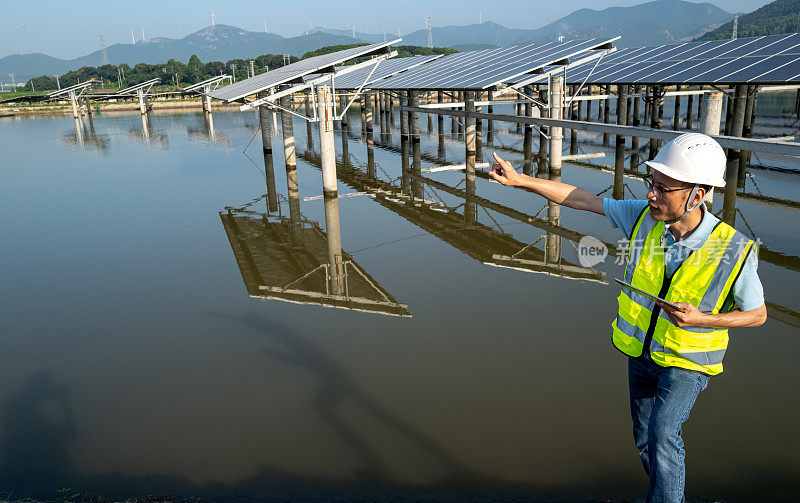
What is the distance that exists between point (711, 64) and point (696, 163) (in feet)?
52.5

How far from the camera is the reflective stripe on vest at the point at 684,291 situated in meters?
2.56

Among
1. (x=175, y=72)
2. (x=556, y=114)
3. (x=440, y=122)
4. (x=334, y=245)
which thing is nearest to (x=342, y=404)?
(x=334, y=245)

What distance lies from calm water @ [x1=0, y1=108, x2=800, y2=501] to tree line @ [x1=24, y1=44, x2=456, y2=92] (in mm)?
102159

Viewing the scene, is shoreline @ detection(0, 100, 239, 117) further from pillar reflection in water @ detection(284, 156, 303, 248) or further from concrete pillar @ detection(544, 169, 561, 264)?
concrete pillar @ detection(544, 169, 561, 264)

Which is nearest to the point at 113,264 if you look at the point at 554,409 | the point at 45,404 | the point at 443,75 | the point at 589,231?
the point at 45,404

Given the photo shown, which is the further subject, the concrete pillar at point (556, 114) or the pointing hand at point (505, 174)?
the concrete pillar at point (556, 114)

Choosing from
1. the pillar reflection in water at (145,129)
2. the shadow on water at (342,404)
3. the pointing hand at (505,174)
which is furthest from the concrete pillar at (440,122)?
the pointing hand at (505,174)

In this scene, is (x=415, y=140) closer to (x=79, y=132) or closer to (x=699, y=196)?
(x=699, y=196)

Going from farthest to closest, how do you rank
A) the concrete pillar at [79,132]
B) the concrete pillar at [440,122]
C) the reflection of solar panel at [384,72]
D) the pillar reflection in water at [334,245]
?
the concrete pillar at [79,132], the reflection of solar panel at [384,72], the concrete pillar at [440,122], the pillar reflection in water at [334,245]

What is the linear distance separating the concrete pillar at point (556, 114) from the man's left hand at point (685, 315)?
13.9 m

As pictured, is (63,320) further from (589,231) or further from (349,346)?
(589,231)

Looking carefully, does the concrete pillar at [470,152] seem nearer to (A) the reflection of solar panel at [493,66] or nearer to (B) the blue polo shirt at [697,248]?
(A) the reflection of solar panel at [493,66]

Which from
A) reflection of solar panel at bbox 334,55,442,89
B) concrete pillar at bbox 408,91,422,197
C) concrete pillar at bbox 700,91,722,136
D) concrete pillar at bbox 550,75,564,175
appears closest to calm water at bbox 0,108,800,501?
concrete pillar at bbox 700,91,722,136

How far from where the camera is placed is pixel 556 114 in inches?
621
